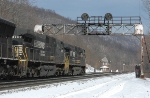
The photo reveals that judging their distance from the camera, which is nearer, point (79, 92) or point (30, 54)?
point (79, 92)

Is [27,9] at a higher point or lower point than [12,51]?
higher

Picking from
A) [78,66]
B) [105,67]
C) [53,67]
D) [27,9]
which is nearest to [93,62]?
[105,67]

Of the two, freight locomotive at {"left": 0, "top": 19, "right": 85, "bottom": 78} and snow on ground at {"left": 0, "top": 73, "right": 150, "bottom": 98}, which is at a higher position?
freight locomotive at {"left": 0, "top": 19, "right": 85, "bottom": 78}

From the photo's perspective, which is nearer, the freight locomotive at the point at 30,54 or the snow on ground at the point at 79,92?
the snow on ground at the point at 79,92

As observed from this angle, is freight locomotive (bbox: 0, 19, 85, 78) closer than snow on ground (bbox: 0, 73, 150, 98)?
No

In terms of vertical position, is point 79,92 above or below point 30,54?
below

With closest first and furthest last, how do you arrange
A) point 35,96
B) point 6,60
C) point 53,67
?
point 35,96, point 6,60, point 53,67

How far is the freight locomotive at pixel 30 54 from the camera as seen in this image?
726 inches

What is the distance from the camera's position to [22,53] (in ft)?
67.4

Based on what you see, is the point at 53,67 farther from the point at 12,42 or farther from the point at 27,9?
the point at 27,9

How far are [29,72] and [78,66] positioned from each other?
586 inches

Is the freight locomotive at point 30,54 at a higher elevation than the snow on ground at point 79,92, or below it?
higher

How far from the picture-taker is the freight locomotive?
18.4 meters

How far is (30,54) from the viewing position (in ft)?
72.6
